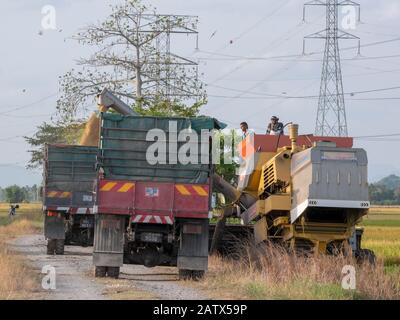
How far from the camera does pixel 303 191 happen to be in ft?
62.1

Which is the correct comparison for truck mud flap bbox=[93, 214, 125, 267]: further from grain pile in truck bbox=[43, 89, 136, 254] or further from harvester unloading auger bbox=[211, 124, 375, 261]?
grain pile in truck bbox=[43, 89, 136, 254]

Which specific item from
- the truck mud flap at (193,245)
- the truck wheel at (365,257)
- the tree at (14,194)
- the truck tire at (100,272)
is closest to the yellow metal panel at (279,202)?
the truck mud flap at (193,245)

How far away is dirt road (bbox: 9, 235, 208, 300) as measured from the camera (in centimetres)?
1492

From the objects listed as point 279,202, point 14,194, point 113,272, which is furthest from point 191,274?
point 14,194

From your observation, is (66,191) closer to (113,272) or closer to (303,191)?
(113,272)

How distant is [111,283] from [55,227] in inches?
410

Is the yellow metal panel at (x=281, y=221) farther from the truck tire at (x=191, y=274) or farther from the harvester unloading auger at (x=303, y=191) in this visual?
the truck tire at (x=191, y=274)

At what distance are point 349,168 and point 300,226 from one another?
1778 millimetres

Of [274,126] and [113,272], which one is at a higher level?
[274,126]

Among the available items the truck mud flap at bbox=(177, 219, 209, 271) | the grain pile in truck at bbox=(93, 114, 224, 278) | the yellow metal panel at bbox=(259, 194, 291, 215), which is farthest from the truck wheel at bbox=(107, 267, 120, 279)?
the yellow metal panel at bbox=(259, 194, 291, 215)

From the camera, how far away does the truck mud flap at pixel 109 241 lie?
60.7 ft

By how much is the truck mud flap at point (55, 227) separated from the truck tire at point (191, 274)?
350 inches

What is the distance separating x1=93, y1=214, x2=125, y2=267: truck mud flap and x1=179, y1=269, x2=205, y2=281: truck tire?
133 cm
